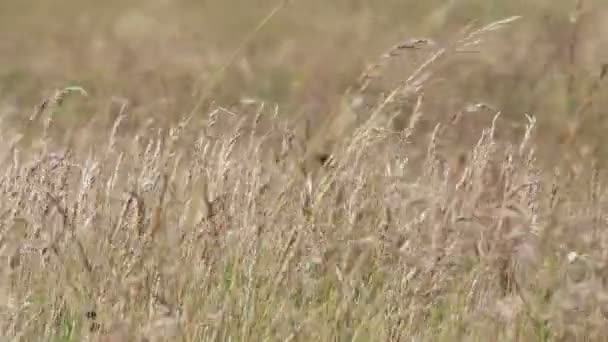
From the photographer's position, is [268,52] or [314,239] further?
[268,52]

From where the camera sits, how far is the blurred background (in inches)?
451

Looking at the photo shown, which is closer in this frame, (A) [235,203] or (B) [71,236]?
(B) [71,236]

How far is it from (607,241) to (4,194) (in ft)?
5.81

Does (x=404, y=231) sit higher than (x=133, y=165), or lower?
lower

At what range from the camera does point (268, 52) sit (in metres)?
16.5

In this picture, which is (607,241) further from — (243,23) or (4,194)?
(243,23)

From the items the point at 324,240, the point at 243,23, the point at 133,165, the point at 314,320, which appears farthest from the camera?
the point at 243,23

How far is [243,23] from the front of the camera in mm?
18625

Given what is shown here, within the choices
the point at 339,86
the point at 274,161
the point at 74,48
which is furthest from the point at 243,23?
the point at 274,161

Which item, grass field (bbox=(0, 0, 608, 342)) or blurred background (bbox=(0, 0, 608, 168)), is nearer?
grass field (bbox=(0, 0, 608, 342))

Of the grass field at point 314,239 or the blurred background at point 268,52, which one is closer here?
the grass field at point 314,239

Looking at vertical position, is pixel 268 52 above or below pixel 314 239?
below

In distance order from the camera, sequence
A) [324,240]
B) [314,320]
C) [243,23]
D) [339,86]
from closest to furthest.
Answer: [314,320], [324,240], [339,86], [243,23]

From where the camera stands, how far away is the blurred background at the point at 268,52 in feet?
37.6
